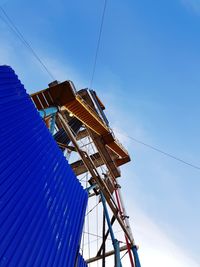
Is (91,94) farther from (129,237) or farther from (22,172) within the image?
(22,172)

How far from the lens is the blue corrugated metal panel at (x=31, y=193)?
13.5ft

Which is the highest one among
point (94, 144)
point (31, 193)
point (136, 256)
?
point (94, 144)

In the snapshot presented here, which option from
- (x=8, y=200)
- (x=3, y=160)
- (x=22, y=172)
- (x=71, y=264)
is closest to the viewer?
(x=8, y=200)

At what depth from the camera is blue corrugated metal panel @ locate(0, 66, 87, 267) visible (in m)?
4.11

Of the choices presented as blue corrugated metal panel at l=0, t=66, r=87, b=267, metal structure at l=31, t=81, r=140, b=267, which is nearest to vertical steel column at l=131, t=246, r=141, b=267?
metal structure at l=31, t=81, r=140, b=267

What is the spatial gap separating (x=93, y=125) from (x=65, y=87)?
8.85 feet

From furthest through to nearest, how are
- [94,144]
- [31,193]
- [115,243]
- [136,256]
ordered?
[94,144] → [136,256] → [115,243] → [31,193]

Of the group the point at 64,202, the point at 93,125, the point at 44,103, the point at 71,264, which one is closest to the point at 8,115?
the point at 64,202

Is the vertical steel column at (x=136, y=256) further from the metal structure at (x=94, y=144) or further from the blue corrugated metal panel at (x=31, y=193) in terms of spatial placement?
the blue corrugated metal panel at (x=31, y=193)

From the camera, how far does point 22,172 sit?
4.91 metres

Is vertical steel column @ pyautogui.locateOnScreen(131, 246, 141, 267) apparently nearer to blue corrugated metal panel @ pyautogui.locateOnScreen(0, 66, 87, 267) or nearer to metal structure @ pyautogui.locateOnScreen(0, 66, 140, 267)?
metal structure @ pyautogui.locateOnScreen(0, 66, 140, 267)

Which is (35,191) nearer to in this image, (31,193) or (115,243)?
(31,193)

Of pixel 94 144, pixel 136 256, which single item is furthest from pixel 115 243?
pixel 94 144

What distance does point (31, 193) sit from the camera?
491 centimetres
